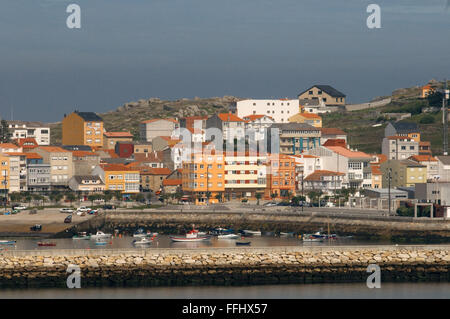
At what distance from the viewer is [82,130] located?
160 m

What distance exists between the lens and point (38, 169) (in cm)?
12850

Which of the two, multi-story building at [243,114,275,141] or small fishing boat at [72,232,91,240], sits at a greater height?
multi-story building at [243,114,275,141]

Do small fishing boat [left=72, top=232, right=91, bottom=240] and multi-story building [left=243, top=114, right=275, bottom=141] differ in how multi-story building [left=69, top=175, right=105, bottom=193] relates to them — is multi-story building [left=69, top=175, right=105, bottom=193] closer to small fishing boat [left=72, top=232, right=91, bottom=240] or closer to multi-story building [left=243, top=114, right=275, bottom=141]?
small fishing boat [left=72, top=232, right=91, bottom=240]

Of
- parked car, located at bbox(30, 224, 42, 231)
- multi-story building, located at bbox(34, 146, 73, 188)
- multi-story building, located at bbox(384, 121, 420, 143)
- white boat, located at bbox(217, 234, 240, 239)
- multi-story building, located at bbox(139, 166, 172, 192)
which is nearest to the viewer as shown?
parked car, located at bbox(30, 224, 42, 231)

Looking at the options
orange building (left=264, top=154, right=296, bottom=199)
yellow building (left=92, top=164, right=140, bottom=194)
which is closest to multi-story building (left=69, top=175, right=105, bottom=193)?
yellow building (left=92, top=164, right=140, bottom=194)

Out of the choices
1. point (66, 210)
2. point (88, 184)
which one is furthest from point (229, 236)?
point (88, 184)

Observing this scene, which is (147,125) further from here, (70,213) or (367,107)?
(70,213)

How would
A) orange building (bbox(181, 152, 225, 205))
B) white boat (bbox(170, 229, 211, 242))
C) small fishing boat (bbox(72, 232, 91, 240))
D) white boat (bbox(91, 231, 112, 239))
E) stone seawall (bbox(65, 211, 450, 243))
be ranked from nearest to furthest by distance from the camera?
white boat (bbox(170, 229, 211, 242)) → small fishing boat (bbox(72, 232, 91, 240)) → white boat (bbox(91, 231, 112, 239)) → stone seawall (bbox(65, 211, 450, 243)) → orange building (bbox(181, 152, 225, 205))

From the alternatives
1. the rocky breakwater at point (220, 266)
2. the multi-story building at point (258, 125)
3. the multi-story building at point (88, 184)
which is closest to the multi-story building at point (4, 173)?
the multi-story building at point (88, 184)

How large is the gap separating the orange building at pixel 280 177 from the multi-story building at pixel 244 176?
66 cm

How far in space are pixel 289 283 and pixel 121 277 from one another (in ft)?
32.3

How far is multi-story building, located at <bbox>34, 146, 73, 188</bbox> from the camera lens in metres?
129

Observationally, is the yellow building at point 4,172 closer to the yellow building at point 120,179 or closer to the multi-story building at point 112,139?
the yellow building at point 120,179

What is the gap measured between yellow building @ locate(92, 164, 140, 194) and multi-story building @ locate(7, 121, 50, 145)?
39.4 metres
